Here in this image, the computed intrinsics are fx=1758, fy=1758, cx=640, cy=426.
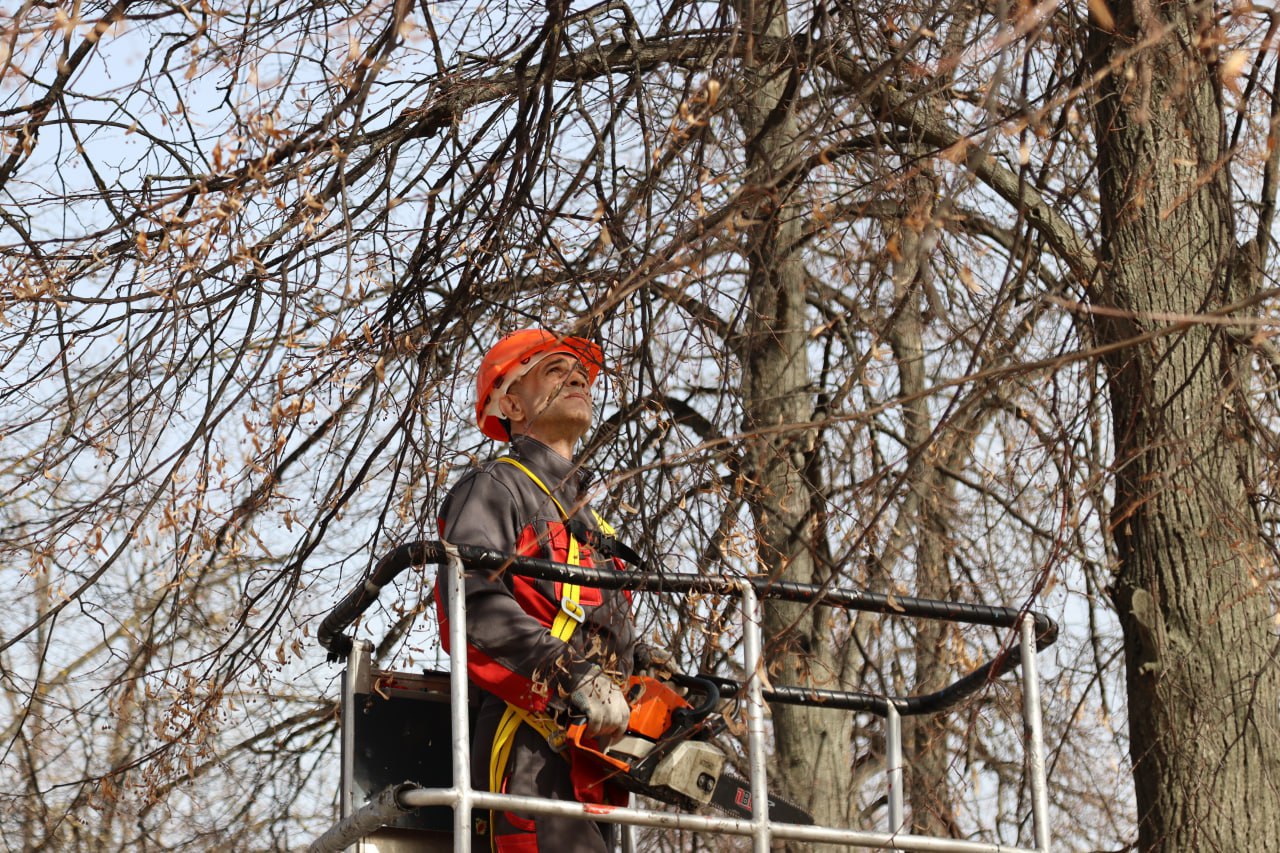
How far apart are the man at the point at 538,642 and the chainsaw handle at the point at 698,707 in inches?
6.0

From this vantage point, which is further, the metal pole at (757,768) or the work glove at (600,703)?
the work glove at (600,703)

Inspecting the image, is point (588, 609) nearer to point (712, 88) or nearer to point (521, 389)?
point (521, 389)

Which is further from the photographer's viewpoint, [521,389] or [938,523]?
[938,523]

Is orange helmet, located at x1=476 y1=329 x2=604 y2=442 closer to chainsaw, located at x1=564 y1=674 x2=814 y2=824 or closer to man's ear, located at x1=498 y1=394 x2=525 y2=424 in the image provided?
man's ear, located at x1=498 y1=394 x2=525 y2=424

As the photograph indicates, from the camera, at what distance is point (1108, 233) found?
18.1 ft

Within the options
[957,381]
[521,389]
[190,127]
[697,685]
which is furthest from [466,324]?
[957,381]

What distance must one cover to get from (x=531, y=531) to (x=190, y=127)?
67.9 inches

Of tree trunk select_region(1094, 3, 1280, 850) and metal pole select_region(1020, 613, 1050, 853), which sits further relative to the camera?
tree trunk select_region(1094, 3, 1280, 850)

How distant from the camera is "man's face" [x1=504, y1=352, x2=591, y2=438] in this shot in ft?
17.4

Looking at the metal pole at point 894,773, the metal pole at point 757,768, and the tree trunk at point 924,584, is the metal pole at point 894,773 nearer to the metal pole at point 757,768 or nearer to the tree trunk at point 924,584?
the metal pole at point 757,768

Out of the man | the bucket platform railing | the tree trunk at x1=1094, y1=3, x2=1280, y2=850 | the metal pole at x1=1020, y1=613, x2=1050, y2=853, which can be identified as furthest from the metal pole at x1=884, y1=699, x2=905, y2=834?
the tree trunk at x1=1094, y1=3, x2=1280, y2=850

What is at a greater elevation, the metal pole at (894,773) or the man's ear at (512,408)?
the man's ear at (512,408)

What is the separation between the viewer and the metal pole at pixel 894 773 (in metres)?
4.71

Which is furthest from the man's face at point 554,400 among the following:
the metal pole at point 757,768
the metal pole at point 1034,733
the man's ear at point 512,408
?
the metal pole at point 1034,733
